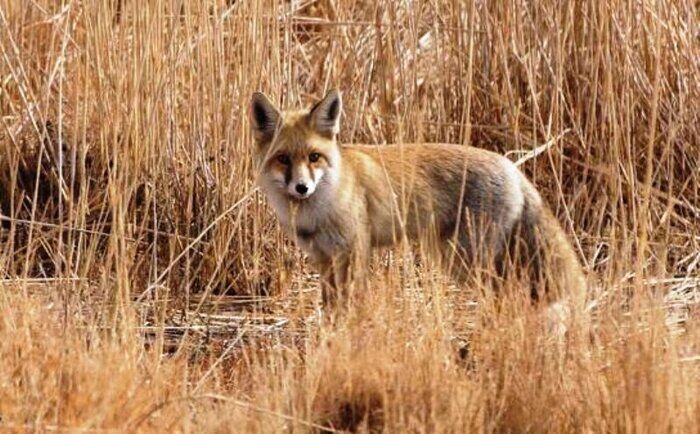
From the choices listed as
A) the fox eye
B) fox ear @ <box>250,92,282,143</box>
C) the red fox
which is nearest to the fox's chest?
the red fox

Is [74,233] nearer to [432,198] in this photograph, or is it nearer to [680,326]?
[432,198]

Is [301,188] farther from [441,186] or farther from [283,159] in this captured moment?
[441,186]

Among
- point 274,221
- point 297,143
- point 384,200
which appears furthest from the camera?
point 274,221

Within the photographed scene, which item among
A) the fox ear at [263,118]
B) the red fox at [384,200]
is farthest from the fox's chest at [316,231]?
the fox ear at [263,118]

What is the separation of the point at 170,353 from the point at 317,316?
20.6 inches

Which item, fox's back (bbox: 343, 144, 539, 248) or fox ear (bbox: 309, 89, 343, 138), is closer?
fox ear (bbox: 309, 89, 343, 138)

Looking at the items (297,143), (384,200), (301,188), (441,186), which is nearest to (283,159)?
(297,143)

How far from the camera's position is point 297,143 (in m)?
5.02

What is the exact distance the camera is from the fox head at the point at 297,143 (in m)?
4.98

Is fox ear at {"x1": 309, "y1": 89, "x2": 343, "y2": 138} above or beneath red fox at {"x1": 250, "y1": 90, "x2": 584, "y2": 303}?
above

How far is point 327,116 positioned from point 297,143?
0.16 metres

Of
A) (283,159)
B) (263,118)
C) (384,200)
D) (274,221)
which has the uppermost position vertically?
(263,118)

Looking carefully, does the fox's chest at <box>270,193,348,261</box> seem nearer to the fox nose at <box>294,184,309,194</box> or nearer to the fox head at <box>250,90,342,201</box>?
the fox head at <box>250,90,342,201</box>

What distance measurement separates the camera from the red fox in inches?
196
